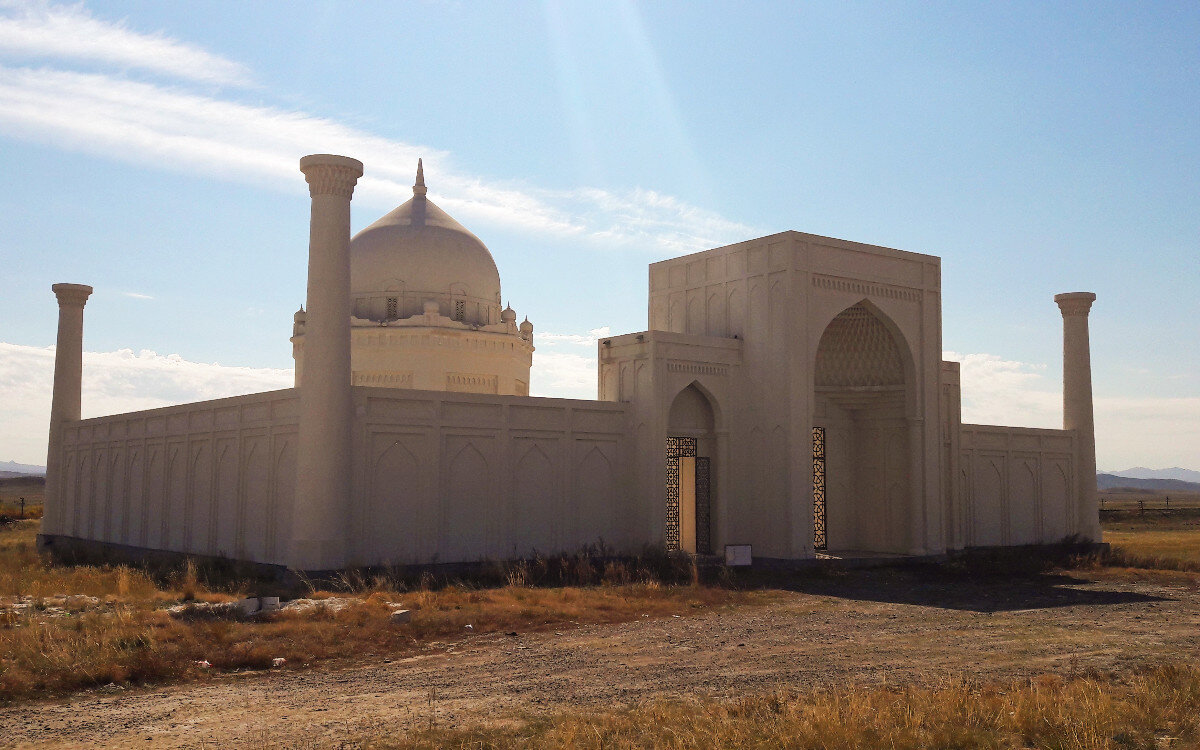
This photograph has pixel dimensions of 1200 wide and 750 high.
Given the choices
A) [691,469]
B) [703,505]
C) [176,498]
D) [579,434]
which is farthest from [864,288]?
[176,498]

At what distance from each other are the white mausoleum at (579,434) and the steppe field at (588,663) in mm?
2126

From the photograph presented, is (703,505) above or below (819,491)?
below

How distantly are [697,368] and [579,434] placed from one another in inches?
125

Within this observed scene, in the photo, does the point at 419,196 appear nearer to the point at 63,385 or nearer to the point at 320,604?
the point at 63,385

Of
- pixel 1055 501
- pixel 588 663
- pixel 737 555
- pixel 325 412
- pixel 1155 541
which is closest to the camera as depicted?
pixel 588 663

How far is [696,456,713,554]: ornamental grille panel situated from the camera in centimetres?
2402

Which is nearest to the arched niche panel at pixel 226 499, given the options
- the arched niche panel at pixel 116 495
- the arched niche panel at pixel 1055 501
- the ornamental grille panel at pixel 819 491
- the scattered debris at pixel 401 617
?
the arched niche panel at pixel 116 495

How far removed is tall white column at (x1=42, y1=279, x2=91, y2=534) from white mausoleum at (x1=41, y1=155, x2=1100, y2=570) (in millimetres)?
68

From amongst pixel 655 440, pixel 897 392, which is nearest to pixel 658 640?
pixel 655 440

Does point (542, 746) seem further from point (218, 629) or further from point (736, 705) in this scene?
point (218, 629)

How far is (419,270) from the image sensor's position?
2997 centimetres

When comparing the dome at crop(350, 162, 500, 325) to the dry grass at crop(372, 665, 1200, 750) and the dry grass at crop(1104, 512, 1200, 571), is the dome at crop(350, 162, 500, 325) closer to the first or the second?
the dry grass at crop(1104, 512, 1200, 571)

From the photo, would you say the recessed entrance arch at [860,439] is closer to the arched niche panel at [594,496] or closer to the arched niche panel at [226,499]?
the arched niche panel at [594,496]

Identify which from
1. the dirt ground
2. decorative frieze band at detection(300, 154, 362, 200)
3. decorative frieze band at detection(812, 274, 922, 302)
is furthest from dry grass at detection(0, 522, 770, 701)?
decorative frieze band at detection(812, 274, 922, 302)
